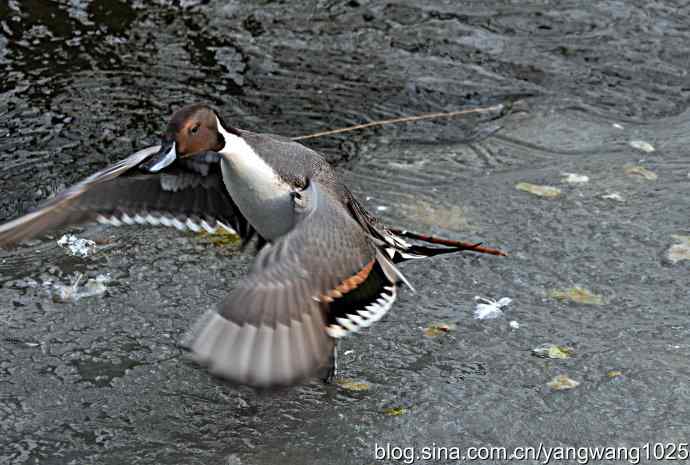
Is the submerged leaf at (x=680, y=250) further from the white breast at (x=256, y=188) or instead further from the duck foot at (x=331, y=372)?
the white breast at (x=256, y=188)

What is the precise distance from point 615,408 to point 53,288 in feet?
8.06

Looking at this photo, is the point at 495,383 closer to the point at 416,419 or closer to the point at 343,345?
the point at 416,419

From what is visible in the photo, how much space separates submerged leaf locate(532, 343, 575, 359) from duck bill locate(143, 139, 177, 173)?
167cm

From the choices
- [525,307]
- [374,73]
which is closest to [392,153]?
[374,73]

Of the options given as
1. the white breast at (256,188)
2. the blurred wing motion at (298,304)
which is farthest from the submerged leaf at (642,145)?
the white breast at (256,188)

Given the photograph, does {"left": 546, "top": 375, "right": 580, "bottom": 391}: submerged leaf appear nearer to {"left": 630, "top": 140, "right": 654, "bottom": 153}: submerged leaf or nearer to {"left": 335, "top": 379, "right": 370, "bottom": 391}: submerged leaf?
{"left": 335, "top": 379, "right": 370, "bottom": 391}: submerged leaf

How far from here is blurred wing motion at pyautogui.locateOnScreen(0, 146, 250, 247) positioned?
4.09 m

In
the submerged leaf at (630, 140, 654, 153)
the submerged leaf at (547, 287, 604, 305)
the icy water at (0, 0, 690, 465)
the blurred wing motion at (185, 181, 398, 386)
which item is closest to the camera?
the blurred wing motion at (185, 181, 398, 386)

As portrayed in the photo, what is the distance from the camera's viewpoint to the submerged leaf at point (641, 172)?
17.8 ft

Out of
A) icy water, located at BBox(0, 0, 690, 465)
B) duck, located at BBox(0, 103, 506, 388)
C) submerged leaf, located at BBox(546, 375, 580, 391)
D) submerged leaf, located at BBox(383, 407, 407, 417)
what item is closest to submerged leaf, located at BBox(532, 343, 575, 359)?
icy water, located at BBox(0, 0, 690, 465)

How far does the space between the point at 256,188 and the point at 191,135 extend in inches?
13.0

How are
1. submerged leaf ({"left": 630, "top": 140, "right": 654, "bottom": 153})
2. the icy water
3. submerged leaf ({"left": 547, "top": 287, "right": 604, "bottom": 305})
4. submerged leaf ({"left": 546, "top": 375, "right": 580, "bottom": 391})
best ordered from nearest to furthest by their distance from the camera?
1. the icy water
2. submerged leaf ({"left": 546, "top": 375, "right": 580, "bottom": 391})
3. submerged leaf ({"left": 547, "top": 287, "right": 604, "bottom": 305})
4. submerged leaf ({"left": 630, "top": 140, "right": 654, "bottom": 153})

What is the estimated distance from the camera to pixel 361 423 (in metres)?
3.73

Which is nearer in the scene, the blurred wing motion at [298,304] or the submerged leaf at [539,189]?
the blurred wing motion at [298,304]
